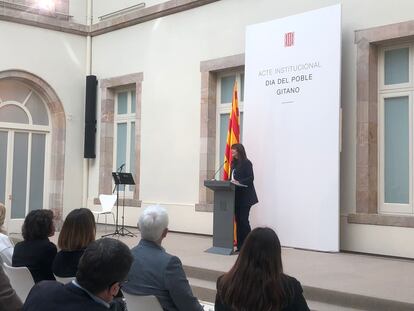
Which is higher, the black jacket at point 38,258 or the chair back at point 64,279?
the black jacket at point 38,258

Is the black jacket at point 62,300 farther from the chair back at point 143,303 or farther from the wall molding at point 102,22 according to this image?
the wall molding at point 102,22

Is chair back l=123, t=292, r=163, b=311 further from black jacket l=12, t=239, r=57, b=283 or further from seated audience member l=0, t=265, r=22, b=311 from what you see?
black jacket l=12, t=239, r=57, b=283

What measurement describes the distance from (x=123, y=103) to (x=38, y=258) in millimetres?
7238

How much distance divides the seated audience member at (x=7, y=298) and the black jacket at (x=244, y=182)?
14.4 feet

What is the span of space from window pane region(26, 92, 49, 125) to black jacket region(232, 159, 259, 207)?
5.03 m

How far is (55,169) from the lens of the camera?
10266mm

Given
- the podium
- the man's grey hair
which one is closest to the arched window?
the podium

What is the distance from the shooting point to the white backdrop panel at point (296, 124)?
21.5 feet

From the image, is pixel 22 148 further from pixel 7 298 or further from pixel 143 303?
pixel 7 298

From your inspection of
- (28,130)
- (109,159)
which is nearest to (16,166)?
(28,130)

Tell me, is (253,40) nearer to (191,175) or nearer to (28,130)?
(191,175)

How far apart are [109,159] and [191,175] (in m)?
2.24

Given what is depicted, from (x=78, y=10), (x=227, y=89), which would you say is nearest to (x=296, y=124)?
(x=227, y=89)

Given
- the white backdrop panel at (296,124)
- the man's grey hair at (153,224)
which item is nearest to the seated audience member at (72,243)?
the man's grey hair at (153,224)
